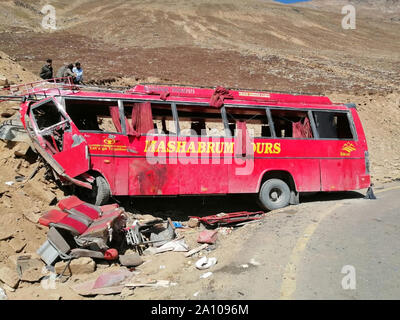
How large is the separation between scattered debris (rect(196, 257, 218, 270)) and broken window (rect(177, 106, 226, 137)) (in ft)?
11.0

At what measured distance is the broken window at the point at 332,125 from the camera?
391 inches

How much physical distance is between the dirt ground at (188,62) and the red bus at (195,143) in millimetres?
1069

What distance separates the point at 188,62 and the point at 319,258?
2850cm

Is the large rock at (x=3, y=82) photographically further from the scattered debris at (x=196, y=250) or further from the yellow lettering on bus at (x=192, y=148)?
the scattered debris at (x=196, y=250)

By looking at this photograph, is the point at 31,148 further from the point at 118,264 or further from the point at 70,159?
the point at 118,264

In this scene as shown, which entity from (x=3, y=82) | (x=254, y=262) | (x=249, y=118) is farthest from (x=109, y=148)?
(x=3, y=82)

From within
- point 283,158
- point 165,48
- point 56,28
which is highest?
point 56,28

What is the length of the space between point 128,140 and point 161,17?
5280cm

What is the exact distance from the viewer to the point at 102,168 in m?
7.87

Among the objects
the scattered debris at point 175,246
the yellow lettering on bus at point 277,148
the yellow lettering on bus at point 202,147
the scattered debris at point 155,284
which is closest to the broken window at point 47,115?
the yellow lettering on bus at point 202,147

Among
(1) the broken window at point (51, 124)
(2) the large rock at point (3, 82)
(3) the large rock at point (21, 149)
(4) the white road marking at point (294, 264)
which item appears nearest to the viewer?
(4) the white road marking at point (294, 264)

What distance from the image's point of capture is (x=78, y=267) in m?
6.10

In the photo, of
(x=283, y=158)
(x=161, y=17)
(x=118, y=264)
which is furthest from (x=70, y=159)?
(x=161, y=17)

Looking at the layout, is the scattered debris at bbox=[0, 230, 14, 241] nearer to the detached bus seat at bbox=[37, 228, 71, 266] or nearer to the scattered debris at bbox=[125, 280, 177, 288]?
the detached bus seat at bbox=[37, 228, 71, 266]
